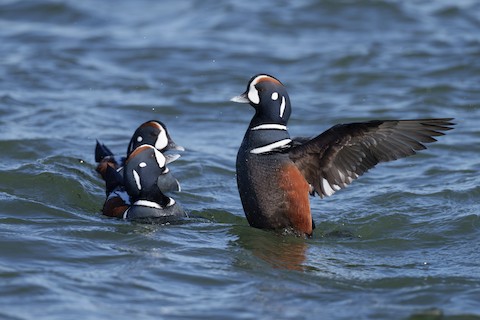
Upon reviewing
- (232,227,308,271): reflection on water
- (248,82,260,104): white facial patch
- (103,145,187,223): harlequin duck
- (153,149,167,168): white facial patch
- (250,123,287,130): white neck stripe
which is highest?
(248,82,260,104): white facial patch

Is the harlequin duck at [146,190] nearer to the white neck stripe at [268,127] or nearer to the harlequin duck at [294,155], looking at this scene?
the harlequin duck at [294,155]

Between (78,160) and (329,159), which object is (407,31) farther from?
(329,159)

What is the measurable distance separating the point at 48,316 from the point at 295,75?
472 inches

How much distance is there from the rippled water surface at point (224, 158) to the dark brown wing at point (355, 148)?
755 mm

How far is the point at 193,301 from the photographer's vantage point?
8.06 m

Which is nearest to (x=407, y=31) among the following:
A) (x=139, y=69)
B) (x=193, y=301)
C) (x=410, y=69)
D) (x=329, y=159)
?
(x=410, y=69)

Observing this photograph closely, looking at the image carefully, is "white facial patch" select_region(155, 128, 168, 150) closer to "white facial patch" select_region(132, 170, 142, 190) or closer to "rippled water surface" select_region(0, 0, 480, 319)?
"rippled water surface" select_region(0, 0, 480, 319)

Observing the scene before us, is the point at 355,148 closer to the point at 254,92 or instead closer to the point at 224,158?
the point at 254,92

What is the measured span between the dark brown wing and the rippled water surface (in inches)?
29.7

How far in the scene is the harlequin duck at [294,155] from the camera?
9766mm

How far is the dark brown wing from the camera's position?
31.8 feet

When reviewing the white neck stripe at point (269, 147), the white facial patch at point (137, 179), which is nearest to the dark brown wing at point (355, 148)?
the white neck stripe at point (269, 147)

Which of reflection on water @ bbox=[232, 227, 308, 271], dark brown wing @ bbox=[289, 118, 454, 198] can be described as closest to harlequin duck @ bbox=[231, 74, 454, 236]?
dark brown wing @ bbox=[289, 118, 454, 198]

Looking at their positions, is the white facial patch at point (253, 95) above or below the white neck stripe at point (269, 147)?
above
